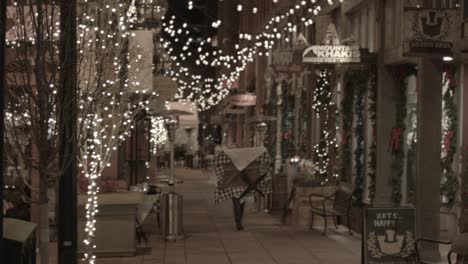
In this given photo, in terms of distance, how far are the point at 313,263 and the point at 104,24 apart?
220 inches

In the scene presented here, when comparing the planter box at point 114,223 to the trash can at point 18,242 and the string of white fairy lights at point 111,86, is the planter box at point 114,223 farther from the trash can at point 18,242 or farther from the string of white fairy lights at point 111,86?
the trash can at point 18,242

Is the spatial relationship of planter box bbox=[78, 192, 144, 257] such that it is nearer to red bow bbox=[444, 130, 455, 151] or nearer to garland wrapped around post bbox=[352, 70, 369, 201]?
red bow bbox=[444, 130, 455, 151]

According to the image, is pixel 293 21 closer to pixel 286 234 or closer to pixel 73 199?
pixel 286 234

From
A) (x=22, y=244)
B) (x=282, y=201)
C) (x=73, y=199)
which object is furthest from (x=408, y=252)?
(x=282, y=201)

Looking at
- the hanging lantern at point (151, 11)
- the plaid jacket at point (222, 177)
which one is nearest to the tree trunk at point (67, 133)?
the plaid jacket at point (222, 177)

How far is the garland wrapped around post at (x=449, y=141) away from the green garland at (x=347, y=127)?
4.41 metres

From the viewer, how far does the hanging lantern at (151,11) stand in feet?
62.2

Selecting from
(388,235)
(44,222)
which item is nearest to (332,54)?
(388,235)

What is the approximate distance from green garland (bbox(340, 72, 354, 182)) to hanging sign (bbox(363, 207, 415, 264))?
9258 millimetres

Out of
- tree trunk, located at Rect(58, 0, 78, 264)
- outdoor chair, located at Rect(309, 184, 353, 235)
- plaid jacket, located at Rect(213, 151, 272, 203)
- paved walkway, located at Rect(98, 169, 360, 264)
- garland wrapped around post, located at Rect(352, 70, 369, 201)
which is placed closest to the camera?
tree trunk, located at Rect(58, 0, 78, 264)

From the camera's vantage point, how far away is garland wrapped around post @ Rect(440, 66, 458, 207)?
14305 millimetres

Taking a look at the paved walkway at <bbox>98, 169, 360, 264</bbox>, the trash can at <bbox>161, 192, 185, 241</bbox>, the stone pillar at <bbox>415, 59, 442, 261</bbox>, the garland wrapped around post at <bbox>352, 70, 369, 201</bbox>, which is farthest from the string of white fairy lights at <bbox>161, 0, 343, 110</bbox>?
the stone pillar at <bbox>415, 59, 442, 261</bbox>

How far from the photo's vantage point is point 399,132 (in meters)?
16.2

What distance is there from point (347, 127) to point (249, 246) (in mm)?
4917
